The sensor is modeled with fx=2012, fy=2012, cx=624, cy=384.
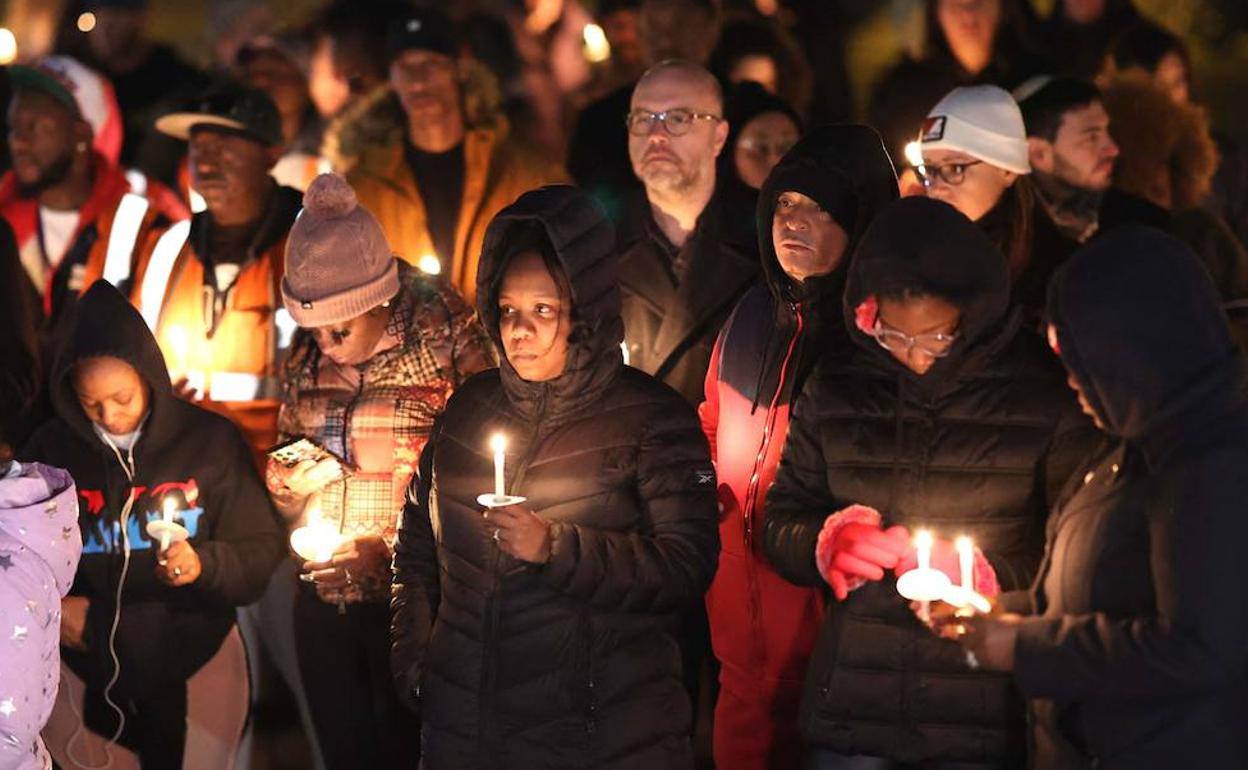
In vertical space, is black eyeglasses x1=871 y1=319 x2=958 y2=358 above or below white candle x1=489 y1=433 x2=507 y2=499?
above

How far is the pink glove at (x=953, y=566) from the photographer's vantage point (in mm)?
4730

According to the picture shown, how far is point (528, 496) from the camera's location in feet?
16.8

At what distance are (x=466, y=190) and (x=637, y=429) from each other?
3464mm

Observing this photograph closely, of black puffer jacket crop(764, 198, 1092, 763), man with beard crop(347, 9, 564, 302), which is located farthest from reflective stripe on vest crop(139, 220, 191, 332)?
black puffer jacket crop(764, 198, 1092, 763)

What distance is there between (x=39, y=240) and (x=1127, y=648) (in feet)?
18.9

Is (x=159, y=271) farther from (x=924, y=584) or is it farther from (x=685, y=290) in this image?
(x=924, y=584)

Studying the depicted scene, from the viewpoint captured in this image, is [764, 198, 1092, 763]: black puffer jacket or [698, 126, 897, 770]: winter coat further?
[698, 126, 897, 770]: winter coat

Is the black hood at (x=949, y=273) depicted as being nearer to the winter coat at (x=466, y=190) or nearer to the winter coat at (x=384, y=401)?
the winter coat at (x=384, y=401)

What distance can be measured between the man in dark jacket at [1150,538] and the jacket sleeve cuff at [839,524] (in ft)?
1.91

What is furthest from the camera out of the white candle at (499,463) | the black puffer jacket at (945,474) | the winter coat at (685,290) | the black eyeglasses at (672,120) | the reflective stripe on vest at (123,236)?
the reflective stripe on vest at (123,236)

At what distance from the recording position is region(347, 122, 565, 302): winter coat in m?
8.27

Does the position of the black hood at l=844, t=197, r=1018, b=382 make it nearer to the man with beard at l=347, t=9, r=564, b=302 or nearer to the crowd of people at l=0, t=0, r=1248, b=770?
the crowd of people at l=0, t=0, r=1248, b=770

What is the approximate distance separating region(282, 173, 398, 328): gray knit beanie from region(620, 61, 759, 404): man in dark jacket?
3.49ft

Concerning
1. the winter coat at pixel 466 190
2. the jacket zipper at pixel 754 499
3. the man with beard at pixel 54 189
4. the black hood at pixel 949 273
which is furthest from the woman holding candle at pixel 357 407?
the man with beard at pixel 54 189
